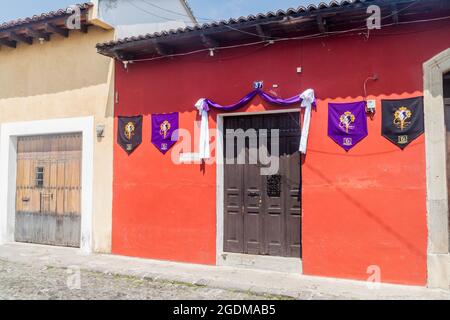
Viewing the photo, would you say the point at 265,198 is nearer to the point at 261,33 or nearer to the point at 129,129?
the point at 261,33

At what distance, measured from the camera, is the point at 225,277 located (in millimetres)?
6480

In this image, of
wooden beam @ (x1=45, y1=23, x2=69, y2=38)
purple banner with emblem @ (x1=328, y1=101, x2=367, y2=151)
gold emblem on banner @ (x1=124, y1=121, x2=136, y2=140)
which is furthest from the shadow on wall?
purple banner with emblem @ (x1=328, y1=101, x2=367, y2=151)

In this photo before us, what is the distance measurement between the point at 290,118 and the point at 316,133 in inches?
24.2

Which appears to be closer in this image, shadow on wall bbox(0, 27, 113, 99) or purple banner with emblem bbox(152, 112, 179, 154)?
purple banner with emblem bbox(152, 112, 179, 154)

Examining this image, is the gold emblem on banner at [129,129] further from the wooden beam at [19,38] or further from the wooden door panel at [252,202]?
the wooden beam at [19,38]

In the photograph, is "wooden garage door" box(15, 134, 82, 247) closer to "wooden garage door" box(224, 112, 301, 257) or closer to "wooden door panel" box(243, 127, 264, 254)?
"wooden garage door" box(224, 112, 301, 257)

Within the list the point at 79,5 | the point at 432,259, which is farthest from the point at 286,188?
the point at 79,5

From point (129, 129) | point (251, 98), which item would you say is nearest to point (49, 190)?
point (129, 129)

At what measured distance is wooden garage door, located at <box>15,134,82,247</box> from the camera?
29.1ft

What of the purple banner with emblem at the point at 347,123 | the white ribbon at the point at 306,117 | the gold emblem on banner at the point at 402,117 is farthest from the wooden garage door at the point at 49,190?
the gold emblem on banner at the point at 402,117

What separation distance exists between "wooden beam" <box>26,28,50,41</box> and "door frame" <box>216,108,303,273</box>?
490cm

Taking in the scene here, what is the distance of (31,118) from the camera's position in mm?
9328

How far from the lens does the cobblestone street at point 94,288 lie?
5602 mm
